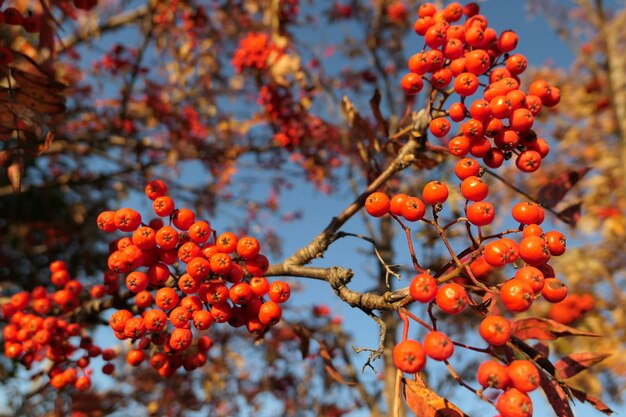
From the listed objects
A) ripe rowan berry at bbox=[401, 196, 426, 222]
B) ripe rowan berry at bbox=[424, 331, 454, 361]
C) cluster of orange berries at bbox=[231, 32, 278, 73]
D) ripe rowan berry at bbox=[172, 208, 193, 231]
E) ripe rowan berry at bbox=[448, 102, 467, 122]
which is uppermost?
cluster of orange berries at bbox=[231, 32, 278, 73]

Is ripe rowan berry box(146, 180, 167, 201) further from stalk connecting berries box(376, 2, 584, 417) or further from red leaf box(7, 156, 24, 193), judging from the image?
stalk connecting berries box(376, 2, 584, 417)

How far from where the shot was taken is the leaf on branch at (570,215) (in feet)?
9.69

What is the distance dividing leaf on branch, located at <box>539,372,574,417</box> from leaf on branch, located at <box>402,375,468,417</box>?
364 millimetres

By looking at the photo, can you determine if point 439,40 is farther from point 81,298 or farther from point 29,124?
point 81,298

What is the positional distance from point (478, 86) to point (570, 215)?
1425mm

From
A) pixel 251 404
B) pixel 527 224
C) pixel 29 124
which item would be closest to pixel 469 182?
pixel 527 224

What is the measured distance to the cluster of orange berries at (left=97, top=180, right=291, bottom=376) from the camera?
179 centimetres

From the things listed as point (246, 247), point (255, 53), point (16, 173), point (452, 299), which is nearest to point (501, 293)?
point (452, 299)

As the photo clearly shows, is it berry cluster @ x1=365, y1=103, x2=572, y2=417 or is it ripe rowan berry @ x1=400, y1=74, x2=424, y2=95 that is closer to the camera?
berry cluster @ x1=365, y1=103, x2=572, y2=417

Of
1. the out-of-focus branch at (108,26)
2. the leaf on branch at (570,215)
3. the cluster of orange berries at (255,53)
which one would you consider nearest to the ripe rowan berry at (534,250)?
the leaf on branch at (570,215)

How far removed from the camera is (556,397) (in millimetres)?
1648

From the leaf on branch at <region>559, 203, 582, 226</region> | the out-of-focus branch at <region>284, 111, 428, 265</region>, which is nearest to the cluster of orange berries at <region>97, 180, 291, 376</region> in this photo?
the out-of-focus branch at <region>284, 111, 428, 265</region>

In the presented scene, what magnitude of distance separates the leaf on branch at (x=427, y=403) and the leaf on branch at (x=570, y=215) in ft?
6.36

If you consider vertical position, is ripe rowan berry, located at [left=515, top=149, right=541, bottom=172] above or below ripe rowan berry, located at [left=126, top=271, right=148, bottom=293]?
above
